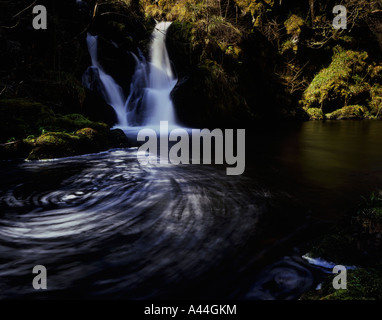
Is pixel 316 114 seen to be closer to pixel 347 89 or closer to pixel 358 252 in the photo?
pixel 347 89

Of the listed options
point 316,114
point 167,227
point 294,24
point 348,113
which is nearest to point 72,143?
point 167,227

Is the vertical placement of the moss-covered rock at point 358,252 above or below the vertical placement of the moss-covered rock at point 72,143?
below

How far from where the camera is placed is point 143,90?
45.8ft

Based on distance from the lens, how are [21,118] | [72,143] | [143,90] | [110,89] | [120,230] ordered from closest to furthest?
1. [120,230]
2. [72,143]
3. [21,118]
4. [110,89]
5. [143,90]

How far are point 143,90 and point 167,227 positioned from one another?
41.2 feet

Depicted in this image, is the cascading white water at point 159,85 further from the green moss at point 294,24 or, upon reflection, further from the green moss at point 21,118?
the green moss at point 294,24

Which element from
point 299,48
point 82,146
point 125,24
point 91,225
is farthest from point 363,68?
point 91,225

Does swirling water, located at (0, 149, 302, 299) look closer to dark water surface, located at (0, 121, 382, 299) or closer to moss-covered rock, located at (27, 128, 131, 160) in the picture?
dark water surface, located at (0, 121, 382, 299)

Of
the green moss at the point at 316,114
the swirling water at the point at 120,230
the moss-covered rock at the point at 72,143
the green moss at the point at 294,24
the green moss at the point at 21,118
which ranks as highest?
the green moss at the point at 294,24

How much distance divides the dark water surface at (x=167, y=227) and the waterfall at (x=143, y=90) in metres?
8.20

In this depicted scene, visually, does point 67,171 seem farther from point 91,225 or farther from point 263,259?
point 263,259

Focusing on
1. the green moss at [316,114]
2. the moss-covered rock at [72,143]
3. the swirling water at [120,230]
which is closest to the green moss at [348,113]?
the green moss at [316,114]

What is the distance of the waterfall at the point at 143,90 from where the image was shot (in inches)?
507

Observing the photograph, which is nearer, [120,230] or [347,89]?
[120,230]
